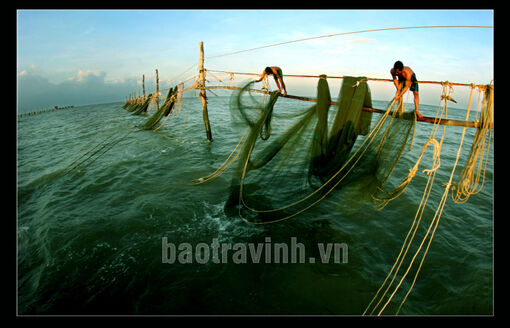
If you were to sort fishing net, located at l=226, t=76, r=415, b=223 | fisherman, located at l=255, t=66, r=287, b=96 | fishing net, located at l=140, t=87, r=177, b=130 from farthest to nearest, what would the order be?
1. fishing net, located at l=140, t=87, r=177, b=130
2. fisherman, located at l=255, t=66, r=287, b=96
3. fishing net, located at l=226, t=76, r=415, b=223

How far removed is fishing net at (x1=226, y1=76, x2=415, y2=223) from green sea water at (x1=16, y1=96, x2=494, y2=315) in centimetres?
36

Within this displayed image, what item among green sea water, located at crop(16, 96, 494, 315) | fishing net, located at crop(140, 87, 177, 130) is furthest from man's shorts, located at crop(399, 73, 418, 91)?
fishing net, located at crop(140, 87, 177, 130)

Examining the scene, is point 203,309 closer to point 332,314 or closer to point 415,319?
point 332,314

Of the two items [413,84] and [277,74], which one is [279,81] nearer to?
[277,74]

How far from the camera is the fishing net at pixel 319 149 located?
413cm

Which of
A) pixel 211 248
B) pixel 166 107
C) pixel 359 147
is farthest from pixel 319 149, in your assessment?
pixel 166 107

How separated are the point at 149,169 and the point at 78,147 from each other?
24.1ft

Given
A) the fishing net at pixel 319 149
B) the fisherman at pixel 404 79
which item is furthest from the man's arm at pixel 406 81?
the fishing net at pixel 319 149

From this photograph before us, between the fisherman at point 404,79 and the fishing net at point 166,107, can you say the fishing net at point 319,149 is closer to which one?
the fisherman at point 404,79

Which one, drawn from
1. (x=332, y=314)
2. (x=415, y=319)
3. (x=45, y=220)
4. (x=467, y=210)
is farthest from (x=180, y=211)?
(x=467, y=210)

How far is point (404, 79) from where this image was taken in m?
3.72

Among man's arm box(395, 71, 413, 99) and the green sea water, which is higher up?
man's arm box(395, 71, 413, 99)

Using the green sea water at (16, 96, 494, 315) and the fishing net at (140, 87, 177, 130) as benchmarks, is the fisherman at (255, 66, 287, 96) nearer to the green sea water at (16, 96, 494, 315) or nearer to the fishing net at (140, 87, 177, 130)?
the green sea water at (16, 96, 494, 315)

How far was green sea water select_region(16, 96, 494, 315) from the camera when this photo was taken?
3762mm
